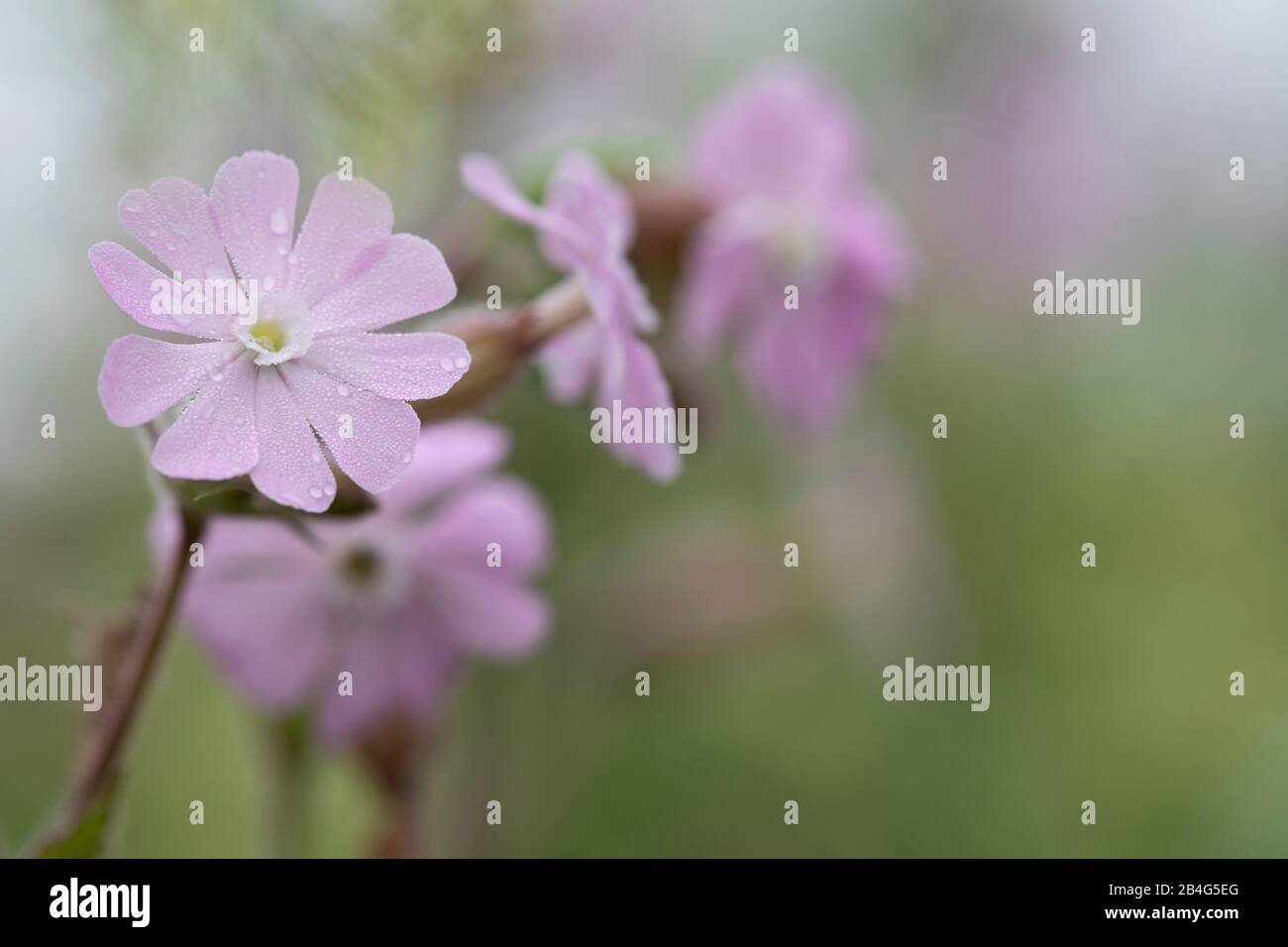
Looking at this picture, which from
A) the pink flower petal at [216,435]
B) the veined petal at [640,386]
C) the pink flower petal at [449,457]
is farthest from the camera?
the pink flower petal at [449,457]

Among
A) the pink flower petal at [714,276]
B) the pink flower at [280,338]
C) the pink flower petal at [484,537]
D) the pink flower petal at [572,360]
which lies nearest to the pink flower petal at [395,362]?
the pink flower at [280,338]

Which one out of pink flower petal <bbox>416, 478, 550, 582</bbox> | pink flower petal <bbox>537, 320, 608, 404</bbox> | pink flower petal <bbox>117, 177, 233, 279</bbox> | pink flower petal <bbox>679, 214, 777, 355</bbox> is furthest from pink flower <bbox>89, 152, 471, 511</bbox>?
pink flower petal <bbox>679, 214, 777, 355</bbox>

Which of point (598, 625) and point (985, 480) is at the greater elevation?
point (985, 480)

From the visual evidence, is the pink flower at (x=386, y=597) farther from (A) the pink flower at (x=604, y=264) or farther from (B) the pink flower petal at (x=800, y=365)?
(B) the pink flower petal at (x=800, y=365)

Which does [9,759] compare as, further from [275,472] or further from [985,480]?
[985,480]

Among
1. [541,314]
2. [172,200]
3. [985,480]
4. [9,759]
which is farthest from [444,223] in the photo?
[985,480]

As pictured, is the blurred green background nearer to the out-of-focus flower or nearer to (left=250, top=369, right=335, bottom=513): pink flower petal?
the out-of-focus flower
